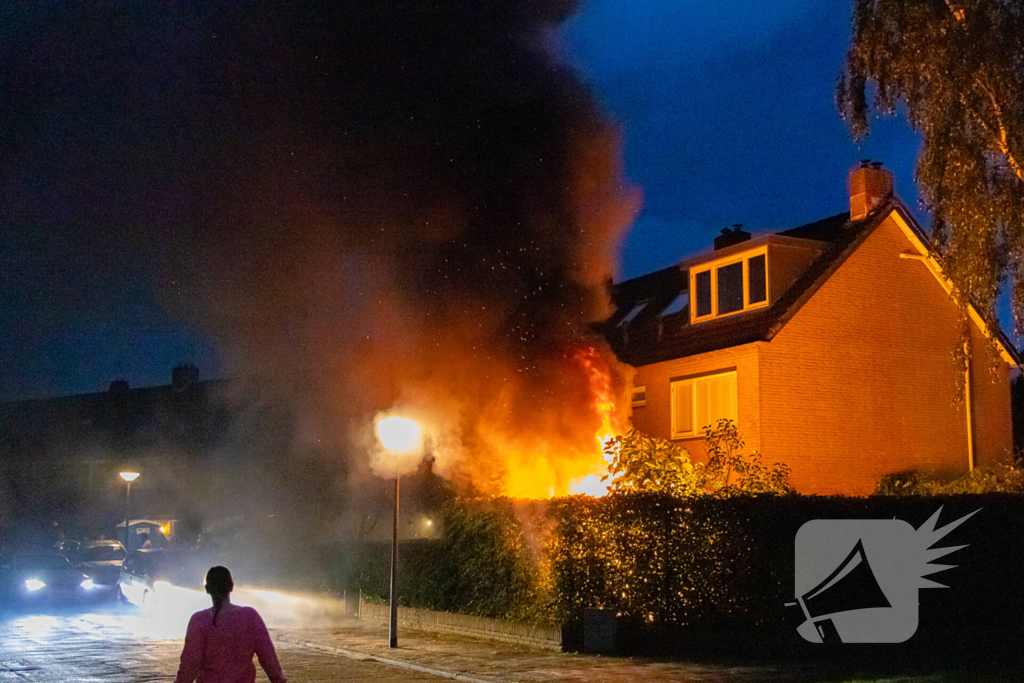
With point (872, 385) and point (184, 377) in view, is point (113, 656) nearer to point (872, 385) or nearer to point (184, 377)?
point (872, 385)

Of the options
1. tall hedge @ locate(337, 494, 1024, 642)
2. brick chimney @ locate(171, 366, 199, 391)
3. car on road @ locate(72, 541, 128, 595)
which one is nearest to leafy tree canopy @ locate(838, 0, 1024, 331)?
tall hedge @ locate(337, 494, 1024, 642)

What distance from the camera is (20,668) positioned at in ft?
47.2

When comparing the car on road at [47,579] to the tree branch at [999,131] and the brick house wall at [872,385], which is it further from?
the tree branch at [999,131]

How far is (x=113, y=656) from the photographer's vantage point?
52.1 ft

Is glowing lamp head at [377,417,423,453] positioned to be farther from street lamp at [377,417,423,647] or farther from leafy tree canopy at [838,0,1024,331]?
leafy tree canopy at [838,0,1024,331]

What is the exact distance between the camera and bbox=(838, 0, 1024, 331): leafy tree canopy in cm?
1644

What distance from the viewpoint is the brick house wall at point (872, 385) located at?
23.7 metres

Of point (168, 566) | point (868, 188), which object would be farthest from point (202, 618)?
point (168, 566)

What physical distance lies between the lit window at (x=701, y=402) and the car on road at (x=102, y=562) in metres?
16.3

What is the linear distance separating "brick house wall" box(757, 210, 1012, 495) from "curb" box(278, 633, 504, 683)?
10.6m

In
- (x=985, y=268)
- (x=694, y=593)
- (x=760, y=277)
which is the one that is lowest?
(x=694, y=593)

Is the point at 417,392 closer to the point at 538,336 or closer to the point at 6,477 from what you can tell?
the point at 538,336

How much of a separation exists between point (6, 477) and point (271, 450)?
2264 cm

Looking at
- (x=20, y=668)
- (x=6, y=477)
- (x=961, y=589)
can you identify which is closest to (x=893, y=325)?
(x=961, y=589)
